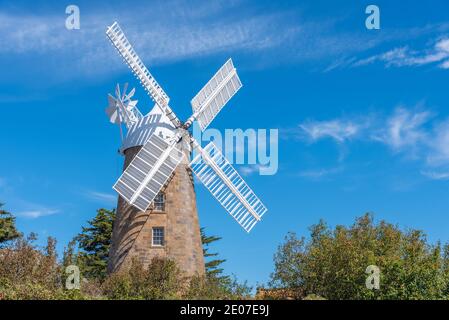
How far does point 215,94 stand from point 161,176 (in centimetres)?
725

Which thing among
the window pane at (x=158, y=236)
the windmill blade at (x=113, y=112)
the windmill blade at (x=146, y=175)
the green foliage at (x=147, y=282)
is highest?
the windmill blade at (x=113, y=112)

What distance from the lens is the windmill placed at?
127 ft

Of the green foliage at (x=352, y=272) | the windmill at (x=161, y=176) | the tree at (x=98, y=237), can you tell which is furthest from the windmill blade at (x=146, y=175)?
the tree at (x=98, y=237)

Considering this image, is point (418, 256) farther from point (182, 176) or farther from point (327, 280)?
point (182, 176)

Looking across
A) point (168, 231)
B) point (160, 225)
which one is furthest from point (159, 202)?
point (168, 231)

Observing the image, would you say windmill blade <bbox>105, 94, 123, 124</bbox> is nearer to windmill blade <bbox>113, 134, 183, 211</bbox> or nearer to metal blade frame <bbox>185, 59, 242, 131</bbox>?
windmill blade <bbox>113, 134, 183, 211</bbox>

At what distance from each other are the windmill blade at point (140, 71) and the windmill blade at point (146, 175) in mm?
2325

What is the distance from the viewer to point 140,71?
1619 inches

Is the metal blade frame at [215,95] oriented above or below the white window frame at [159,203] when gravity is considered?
above

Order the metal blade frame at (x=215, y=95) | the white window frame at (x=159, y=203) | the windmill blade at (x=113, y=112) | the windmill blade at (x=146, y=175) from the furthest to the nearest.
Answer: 1. the windmill blade at (x=113, y=112)
2. the metal blade frame at (x=215, y=95)
3. the white window frame at (x=159, y=203)
4. the windmill blade at (x=146, y=175)

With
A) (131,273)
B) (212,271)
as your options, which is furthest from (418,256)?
(212,271)

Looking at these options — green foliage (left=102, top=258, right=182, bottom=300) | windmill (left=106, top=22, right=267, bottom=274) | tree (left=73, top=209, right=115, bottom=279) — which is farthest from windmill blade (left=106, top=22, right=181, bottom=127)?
tree (left=73, top=209, right=115, bottom=279)

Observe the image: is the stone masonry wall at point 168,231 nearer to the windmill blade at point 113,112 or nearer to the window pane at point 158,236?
the window pane at point 158,236

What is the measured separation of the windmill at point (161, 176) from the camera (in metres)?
38.6
